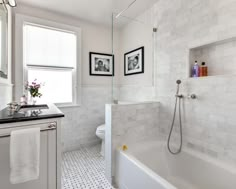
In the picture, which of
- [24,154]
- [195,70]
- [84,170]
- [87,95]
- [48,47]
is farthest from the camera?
[87,95]

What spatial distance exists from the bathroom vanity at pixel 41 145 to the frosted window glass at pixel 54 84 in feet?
4.48

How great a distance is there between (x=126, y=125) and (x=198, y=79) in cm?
105

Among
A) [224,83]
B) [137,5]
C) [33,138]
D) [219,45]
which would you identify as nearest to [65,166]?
[33,138]

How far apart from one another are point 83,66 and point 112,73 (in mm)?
642

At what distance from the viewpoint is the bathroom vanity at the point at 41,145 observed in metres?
1.04

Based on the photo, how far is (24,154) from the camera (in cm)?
103

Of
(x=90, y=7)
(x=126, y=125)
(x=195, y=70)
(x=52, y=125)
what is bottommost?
(x=126, y=125)

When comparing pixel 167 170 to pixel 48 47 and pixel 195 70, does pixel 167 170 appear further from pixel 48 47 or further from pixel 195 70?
pixel 48 47

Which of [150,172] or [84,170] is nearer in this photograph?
[150,172]

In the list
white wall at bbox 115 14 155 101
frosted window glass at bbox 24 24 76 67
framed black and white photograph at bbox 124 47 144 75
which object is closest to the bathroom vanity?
frosted window glass at bbox 24 24 76 67

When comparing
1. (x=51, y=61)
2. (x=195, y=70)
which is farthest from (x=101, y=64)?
(x=195, y=70)

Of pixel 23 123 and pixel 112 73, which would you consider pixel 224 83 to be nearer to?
pixel 23 123

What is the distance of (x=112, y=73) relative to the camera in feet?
10.2

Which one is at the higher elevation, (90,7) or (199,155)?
(90,7)
